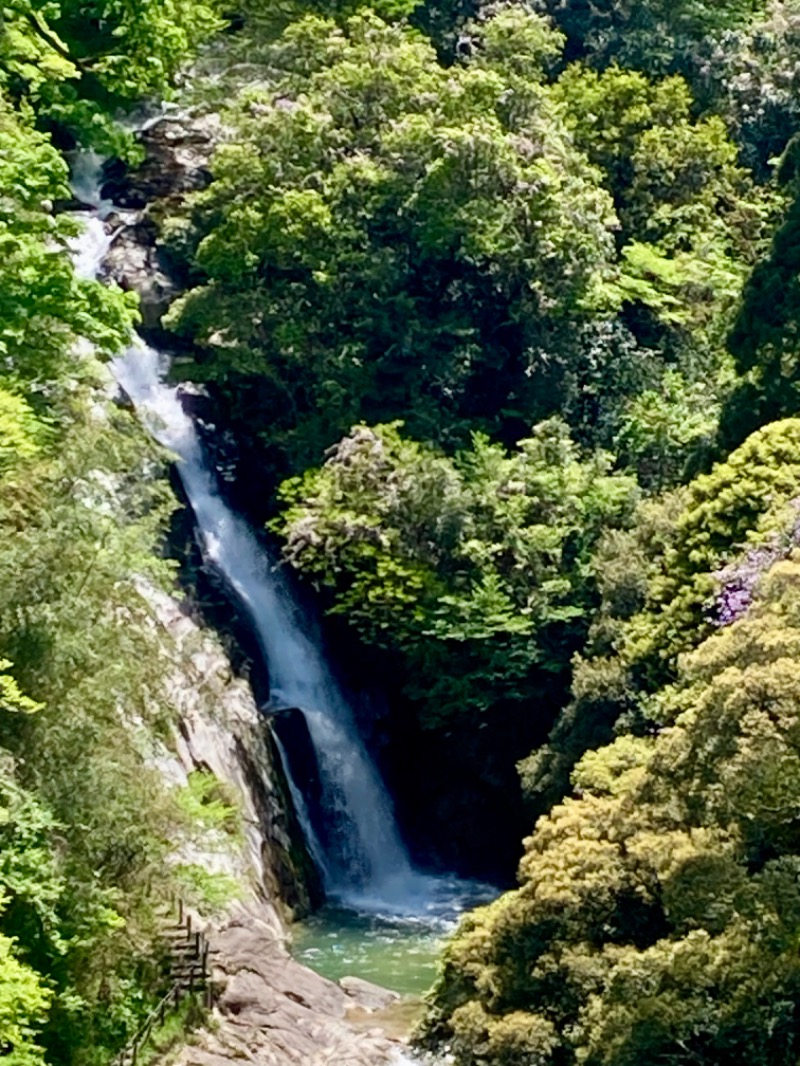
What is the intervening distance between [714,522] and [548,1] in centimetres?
2206

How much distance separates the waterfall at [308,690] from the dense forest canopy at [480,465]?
0.93 metres

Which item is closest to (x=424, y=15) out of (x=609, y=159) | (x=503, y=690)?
(x=609, y=159)

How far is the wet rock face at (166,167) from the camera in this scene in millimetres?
31203

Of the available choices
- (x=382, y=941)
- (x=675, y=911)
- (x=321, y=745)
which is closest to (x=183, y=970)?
(x=382, y=941)

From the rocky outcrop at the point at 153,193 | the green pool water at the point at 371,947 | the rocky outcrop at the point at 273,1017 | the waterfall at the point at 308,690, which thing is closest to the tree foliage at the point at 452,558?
the waterfall at the point at 308,690

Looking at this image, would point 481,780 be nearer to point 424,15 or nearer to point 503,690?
point 503,690

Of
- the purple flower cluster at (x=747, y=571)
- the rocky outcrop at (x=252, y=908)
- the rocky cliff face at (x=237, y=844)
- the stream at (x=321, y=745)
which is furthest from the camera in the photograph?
the stream at (x=321, y=745)

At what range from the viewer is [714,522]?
21047 mm

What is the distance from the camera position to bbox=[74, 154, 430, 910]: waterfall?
24.6 meters

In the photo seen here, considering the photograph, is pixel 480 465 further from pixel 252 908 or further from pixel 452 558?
pixel 252 908

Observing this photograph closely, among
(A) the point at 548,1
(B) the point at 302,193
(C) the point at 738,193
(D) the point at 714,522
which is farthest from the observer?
(A) the point at 548,1

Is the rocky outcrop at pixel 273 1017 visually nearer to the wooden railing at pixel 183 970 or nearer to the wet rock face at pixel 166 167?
the wooden railing at pixel 183 970

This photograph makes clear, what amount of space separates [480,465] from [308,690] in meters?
5.25

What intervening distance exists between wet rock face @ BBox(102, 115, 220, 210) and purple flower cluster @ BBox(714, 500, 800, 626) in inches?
674
